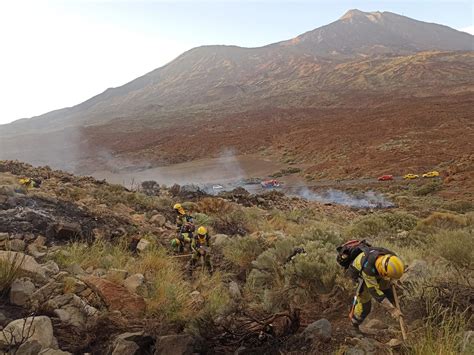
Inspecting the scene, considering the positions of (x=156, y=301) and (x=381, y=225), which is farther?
(x=381, y=225)

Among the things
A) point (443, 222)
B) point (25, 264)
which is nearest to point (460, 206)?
point (443, 222)

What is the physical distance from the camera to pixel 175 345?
3115 mm

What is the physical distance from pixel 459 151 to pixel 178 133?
3911 cm

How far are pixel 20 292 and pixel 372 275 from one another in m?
3.06

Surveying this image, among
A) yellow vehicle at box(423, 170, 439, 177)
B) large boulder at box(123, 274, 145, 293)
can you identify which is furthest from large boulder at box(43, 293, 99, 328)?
yellow vehicle at box(423, 170, 439, 177)

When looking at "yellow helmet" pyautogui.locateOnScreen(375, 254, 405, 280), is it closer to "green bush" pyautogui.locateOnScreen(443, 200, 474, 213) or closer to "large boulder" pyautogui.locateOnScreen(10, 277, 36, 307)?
"large boulder" pyautogui.locateOnScreen(10, 277, 36, 307)

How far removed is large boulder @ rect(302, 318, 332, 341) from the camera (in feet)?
10.8

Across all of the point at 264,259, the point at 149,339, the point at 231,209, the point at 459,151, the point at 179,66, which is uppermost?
the point at 179,66

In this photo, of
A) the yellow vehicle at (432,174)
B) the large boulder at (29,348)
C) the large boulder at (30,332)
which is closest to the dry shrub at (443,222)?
the large boulder at (30,332)

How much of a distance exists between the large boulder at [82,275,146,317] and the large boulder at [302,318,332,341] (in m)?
1.63

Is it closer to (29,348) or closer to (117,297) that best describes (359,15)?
(117,297)

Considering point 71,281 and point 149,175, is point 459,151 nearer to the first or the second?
point 149,175

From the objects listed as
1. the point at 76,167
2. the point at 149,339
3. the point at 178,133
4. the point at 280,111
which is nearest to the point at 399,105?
the point at 280,111

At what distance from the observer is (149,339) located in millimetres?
3234
